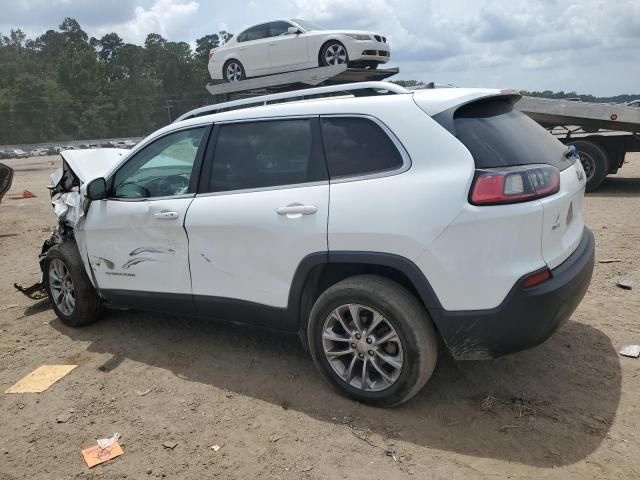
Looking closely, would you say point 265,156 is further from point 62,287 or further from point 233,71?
point 233,71

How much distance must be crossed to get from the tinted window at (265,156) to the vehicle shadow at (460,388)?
4.35 feet

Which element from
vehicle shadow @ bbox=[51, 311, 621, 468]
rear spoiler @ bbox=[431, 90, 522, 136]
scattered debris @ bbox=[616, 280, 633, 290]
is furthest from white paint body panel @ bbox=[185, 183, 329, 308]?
scattered debris @ bbox=[616, 280, 633, 290]

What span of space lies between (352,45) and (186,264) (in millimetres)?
5502

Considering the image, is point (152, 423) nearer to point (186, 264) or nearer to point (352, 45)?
point (186, 264)

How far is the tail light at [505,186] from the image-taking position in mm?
2688

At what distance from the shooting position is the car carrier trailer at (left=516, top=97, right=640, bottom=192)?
31.4 ft

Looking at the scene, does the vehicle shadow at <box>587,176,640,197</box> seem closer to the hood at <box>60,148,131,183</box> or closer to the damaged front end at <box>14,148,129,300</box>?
the hood at <box>60,148,131,183</box>

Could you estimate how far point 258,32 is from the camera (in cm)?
867

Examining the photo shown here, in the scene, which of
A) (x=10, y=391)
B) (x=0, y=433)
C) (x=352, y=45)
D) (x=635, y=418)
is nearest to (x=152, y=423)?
(x=0, y=433)

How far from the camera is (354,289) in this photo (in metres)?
3.05

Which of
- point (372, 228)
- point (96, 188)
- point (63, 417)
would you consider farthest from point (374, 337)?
point (96, 188)

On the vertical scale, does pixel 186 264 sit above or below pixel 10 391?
above

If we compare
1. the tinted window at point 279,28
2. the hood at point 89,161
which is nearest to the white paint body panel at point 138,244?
the hood at point 89,161

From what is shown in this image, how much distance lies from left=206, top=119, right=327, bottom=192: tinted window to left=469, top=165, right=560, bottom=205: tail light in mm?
925
